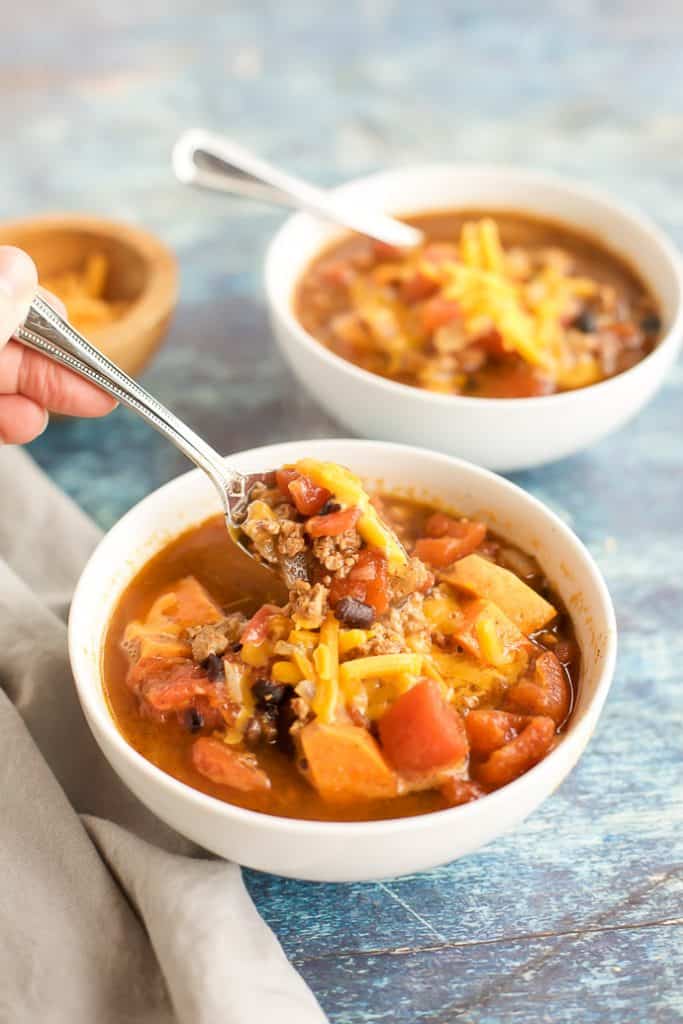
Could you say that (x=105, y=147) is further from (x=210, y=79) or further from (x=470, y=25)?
(x=470, y=25)

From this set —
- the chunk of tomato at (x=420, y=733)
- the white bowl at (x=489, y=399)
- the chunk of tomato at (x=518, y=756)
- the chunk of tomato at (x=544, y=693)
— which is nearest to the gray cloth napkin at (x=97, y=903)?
the chunk of tomato at (x=420, y=733)

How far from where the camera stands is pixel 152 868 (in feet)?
9.64

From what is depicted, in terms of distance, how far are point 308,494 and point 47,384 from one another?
3.58ft

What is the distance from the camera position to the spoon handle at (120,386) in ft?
11.2

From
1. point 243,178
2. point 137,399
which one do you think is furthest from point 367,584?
point 243,178

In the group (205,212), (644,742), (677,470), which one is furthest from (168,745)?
(205,212)

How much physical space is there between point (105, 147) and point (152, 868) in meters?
4.84

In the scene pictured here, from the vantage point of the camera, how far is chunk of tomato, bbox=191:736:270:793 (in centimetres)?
292

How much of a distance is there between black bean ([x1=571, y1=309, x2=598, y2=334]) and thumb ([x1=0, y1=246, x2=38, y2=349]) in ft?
7.75

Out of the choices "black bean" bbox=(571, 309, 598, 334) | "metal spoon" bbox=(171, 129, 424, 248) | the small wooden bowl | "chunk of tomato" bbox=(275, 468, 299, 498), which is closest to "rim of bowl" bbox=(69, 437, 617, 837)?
"chunk of tomato" bbox=(275, 468, 299, 498)

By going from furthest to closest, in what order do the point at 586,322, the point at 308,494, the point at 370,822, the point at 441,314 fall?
the point at 586,322 → the point at 441,314 → the point at 308,494 → the point at 370,822

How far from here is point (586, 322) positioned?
4.72 metres

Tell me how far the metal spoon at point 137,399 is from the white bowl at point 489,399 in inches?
36.6

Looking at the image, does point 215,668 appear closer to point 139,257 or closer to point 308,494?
point 308,494
